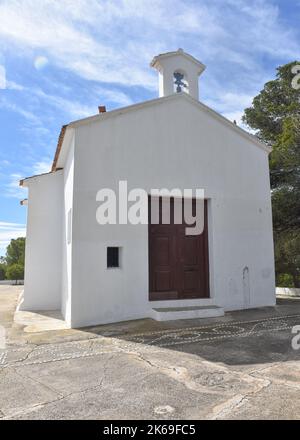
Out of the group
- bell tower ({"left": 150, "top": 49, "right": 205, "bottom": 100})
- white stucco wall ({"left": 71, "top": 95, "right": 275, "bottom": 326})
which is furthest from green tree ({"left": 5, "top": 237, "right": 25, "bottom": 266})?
white stucco wall ({"left": 71, "top": 95, "right": 275, "bottom": 326})

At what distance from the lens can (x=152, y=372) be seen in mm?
4844

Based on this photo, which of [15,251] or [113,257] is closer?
[113,257]

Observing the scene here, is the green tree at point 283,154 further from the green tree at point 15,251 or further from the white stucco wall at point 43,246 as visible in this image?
the green tree at point 15,251

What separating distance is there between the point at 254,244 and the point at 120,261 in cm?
437

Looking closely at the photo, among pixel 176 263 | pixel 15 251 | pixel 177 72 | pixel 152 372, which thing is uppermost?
pixel 177 72

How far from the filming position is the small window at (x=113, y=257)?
8.80 metres

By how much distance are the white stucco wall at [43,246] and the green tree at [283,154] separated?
344 inches

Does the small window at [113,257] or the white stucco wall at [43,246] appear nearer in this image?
the small window at [113,257]

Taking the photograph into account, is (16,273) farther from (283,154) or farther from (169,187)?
(169,187)

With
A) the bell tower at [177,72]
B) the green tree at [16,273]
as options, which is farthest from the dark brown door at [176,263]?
the green tree at [16,273]

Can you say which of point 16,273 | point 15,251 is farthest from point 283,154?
point 15,251

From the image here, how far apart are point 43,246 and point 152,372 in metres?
7.37

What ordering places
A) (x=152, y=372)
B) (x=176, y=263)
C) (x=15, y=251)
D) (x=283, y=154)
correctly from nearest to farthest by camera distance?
(x=152, y=372) < (x=176, y=263) < (x=283, y=154) < (x=15, y=251)

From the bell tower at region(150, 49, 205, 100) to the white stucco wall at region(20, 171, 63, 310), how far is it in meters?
4.77
